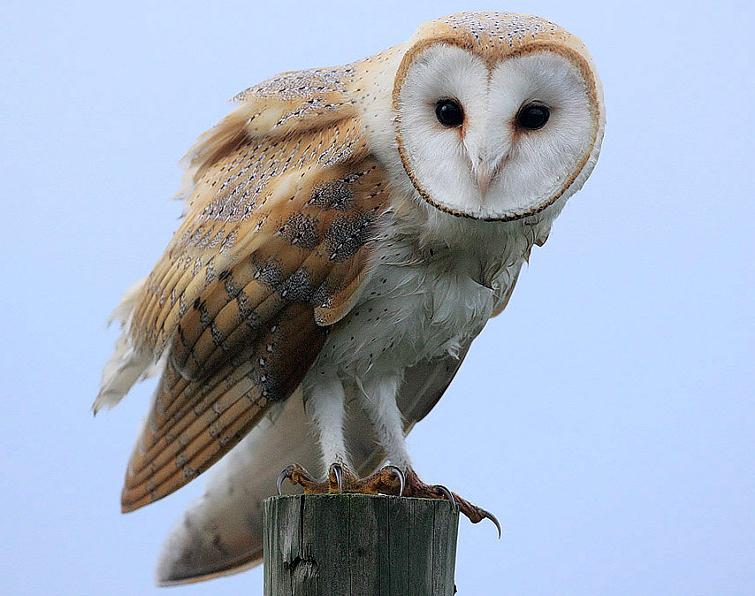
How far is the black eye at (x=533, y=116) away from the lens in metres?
2.91

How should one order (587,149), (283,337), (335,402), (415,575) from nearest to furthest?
(415,575) → (587,149) → (283,337) → (335,402)

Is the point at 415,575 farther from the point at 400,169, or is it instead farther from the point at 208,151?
the point at 208,151

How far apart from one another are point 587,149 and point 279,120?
3.01ft

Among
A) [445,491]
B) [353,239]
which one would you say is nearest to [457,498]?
[445,491]

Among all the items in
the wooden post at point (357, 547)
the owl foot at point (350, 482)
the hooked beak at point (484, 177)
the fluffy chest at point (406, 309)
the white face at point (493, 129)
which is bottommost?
the wooden post at point (357, 547)

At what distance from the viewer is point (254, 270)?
10.3 ft

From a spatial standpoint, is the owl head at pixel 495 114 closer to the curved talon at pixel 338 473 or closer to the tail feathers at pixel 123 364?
the curved talon at pixel 338 473

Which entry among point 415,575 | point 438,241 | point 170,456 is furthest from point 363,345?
point 415,575

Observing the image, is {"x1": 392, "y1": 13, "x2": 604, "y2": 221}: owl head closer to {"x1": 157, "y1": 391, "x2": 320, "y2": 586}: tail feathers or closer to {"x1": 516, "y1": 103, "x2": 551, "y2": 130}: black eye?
{"x1": 516, "y1": 103, "x2": 551, "y2": 130}: black eye

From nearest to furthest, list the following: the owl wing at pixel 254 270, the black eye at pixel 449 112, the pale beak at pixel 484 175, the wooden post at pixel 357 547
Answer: the wooden post at pixel 357 547 < the pale beak at pixel 484 175 < the black eye at pixel 449 112 < the owl wing at pixel 254 270

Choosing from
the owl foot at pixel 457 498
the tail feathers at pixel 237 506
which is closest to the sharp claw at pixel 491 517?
the owl foot at pixel 457 498

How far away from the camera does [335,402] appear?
3.35 m

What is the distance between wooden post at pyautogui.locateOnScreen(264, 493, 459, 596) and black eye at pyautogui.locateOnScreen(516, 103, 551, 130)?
995mm

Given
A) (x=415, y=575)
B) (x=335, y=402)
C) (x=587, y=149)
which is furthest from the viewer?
(x=335, y=402)
